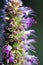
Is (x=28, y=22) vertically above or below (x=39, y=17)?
above

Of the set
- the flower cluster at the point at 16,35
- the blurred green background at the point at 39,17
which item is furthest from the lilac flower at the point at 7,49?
the blurred green background at the point at 39,17

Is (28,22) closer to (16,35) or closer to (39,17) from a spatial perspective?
(16,35)

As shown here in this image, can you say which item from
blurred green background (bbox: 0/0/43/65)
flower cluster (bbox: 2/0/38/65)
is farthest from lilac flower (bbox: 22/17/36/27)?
blurred green background (bbox: 0/0/43/65)

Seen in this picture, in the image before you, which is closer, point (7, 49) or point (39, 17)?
point (7, 49)

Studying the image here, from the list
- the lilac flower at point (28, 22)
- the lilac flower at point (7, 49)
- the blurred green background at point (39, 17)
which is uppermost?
the lilac flower at point (28, 22)

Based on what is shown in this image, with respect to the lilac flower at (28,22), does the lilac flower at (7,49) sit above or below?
below

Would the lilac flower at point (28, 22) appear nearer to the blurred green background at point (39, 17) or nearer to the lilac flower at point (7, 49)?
the lilac flower at point (7, 49)

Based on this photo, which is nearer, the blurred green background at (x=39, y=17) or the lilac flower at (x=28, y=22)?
the lilac flower at (x=28, y=22)

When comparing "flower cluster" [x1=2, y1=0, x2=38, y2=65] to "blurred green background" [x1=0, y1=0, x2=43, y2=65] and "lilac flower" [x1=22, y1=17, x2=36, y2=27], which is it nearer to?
"lilac flower" [x1=22, y1=17, x2=36, y2=27]

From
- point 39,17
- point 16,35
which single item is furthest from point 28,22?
point 39,17
